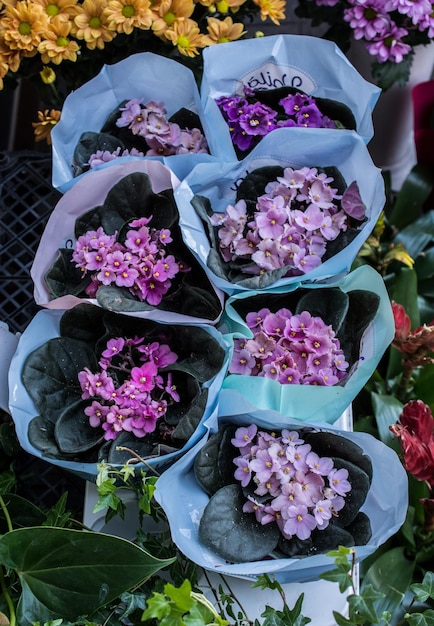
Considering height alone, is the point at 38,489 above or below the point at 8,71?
below

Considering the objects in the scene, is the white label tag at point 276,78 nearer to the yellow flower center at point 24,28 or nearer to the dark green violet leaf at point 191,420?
the yellow flower center at point 24,28

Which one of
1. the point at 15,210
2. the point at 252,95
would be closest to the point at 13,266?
the point at 15,210

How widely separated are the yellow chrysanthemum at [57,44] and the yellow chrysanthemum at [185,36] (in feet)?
0.47

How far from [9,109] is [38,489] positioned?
3.94 ft

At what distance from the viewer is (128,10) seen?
40.7 inches

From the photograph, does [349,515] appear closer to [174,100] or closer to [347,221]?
[347,221]

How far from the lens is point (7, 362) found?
0.90 meters

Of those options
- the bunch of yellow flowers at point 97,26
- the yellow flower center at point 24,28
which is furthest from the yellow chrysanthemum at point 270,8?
the yellow flower center at point 24,28

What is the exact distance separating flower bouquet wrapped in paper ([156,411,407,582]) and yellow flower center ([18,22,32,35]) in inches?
25.6

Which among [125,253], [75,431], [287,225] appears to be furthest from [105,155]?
[75,431]

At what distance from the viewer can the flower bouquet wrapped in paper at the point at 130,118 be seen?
3.25 feet

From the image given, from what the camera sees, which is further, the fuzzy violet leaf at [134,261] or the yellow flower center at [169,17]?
the yellow flower center at [169,17]

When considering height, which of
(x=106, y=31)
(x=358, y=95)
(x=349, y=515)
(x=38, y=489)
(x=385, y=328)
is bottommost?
(x=38, y=489)

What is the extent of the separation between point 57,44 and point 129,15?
12 centimetres
